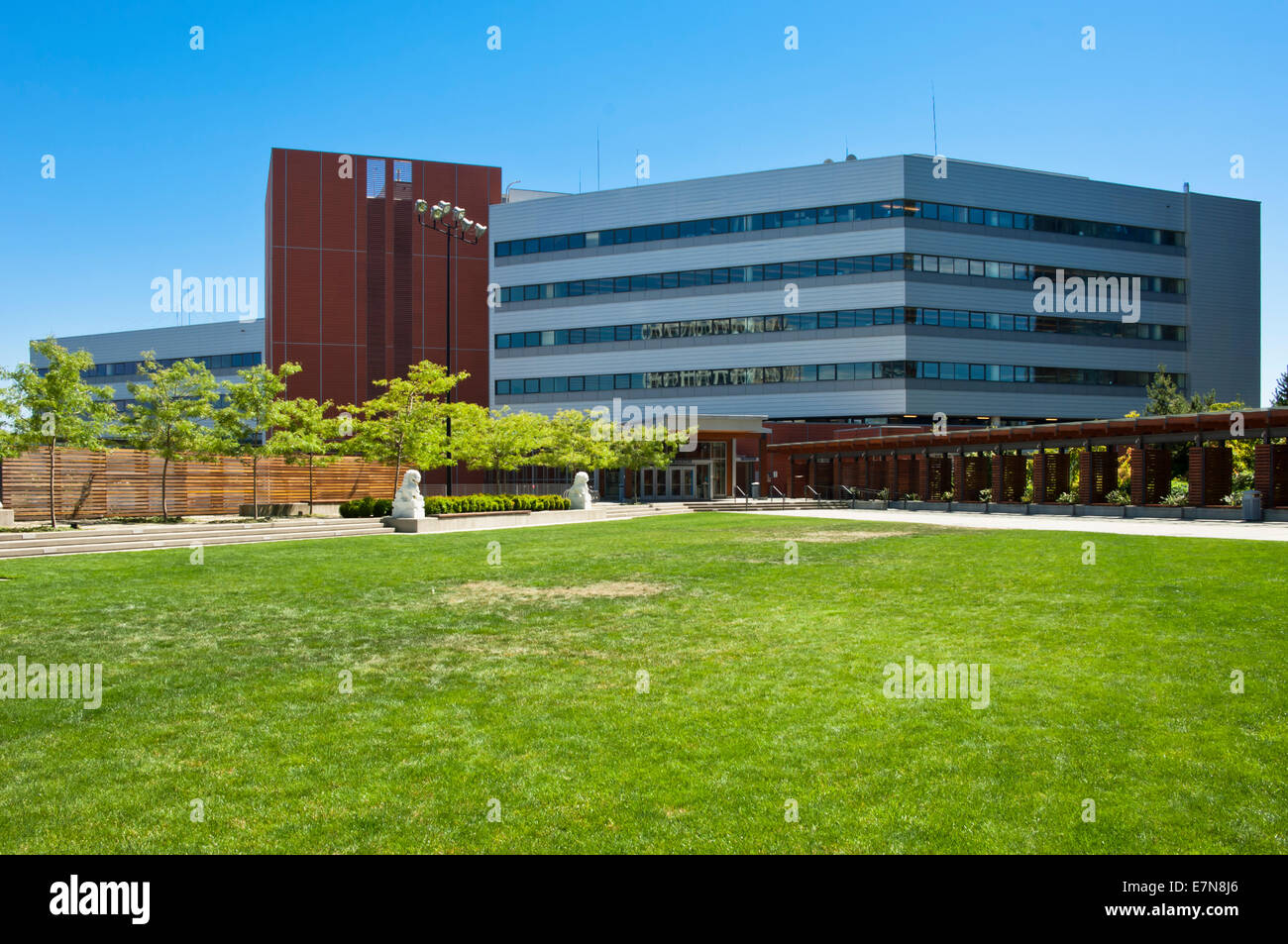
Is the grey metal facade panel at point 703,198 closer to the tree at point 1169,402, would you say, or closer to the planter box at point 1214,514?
the tree at point 1169,402

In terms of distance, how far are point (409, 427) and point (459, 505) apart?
623cm

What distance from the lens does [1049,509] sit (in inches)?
1564

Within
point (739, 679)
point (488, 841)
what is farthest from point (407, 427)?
point (488, 841)

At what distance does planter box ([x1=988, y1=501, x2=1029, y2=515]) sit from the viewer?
4069cm

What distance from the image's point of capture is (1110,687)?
795 cm

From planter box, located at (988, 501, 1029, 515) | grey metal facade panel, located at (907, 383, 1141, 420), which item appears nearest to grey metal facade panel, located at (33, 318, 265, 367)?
grey metal facade panel, located at (907, 383, 1141, 420)

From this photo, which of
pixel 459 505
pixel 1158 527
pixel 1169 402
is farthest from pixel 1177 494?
pixel 459 505

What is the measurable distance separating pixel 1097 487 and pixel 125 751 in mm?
45221

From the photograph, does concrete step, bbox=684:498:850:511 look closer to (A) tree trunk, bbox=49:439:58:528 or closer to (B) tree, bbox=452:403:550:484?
(B) tree, bbox=452:403:550:484

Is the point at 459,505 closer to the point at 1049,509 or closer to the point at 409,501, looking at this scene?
the point at 409,501

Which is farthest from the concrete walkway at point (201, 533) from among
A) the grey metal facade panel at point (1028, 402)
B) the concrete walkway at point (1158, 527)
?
the grey metal facade panel at point (1028, 402)

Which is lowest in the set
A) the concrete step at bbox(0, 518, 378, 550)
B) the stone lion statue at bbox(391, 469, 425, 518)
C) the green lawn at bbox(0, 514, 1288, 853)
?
the green lawn at bbox(0, 514, 1288, 853)

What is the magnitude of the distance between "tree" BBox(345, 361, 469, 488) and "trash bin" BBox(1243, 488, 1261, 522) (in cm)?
3318
